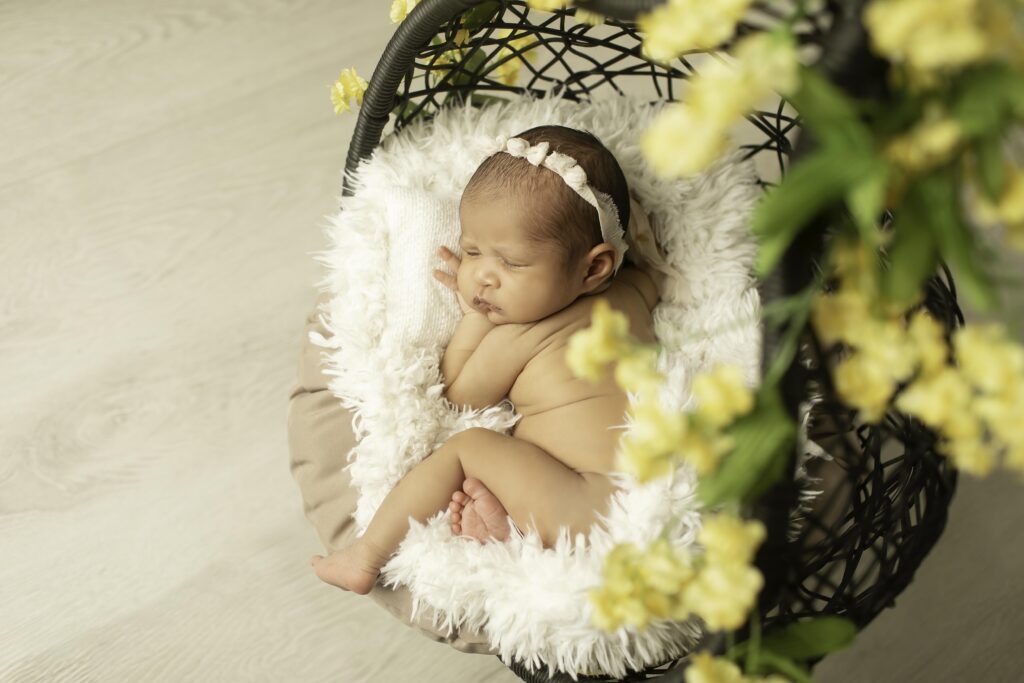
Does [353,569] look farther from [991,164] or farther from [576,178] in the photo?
[991,164]

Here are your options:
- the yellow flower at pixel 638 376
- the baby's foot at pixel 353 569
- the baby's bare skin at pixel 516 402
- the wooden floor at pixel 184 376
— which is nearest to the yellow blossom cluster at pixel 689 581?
the yellow flower at pixel 638 376

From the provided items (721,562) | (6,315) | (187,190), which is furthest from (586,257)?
(6,315)

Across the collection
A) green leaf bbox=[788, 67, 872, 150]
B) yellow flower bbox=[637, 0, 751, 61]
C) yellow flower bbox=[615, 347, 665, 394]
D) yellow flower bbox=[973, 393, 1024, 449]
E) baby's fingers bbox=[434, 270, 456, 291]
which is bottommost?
baby's fingers bbox=[434, 270, 456, 291]

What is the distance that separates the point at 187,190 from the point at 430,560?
3.18ft

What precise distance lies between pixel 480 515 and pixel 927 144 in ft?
2.25

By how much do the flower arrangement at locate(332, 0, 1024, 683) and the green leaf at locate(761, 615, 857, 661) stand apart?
4 centimetres

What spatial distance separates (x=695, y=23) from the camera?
1.62ft

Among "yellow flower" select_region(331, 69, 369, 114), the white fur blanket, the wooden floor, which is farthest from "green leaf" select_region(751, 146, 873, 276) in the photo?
the wooden floor

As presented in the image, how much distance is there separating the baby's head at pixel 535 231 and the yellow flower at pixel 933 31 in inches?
23.8

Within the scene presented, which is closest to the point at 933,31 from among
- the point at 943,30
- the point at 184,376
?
the point at 943,30

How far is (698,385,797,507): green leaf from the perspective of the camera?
0.55m

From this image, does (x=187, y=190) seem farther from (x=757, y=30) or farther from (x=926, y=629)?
(x=926, y=629)

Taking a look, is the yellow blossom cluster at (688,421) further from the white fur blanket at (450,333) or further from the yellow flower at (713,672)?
the white fur blanket at (450,333)

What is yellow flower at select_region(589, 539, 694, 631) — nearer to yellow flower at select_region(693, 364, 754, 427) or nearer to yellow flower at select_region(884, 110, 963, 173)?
yellow flower at select_region(693, 364, 754, 427)
